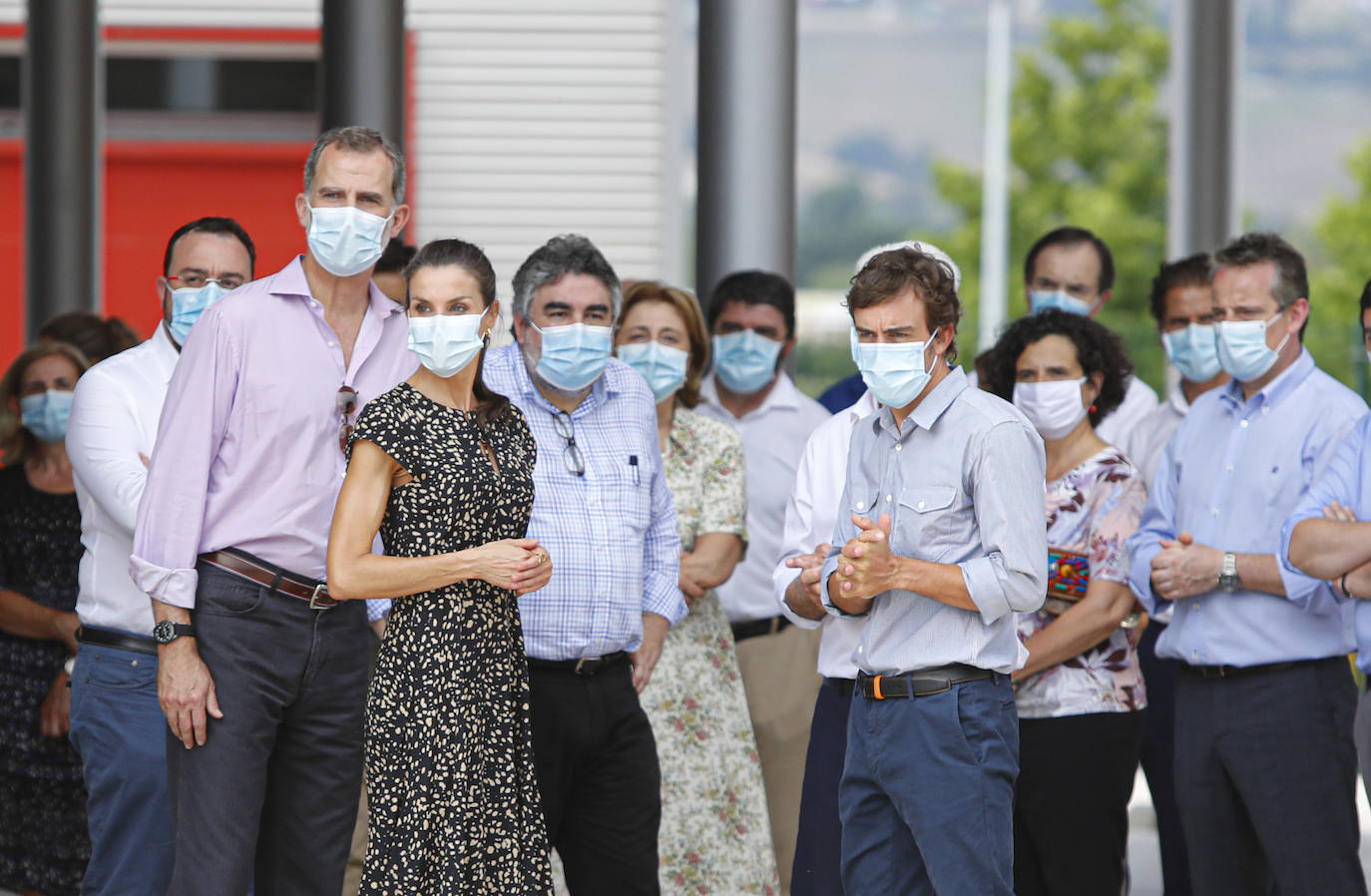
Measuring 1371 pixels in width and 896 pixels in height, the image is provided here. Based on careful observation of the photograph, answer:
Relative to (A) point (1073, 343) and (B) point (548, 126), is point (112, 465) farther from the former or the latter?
(B) point (548, 126)

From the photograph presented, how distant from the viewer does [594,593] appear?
416cm

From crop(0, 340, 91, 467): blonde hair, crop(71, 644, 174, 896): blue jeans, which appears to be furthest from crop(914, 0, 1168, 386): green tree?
crop(71, 644, 174, 896): blue jeans

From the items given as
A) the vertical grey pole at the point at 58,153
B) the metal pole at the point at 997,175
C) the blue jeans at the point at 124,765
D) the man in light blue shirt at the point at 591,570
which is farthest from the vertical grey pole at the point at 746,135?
the metal pole at the point at 997,175

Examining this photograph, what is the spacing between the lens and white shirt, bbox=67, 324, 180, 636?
14.0 feet

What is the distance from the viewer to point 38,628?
543cm

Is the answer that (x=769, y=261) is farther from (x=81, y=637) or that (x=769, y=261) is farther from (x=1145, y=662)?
(x=81, y=637)

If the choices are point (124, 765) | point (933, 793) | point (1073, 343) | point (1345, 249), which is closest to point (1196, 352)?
point (1073, 343)

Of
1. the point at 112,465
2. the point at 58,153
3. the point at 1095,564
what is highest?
the point at 58,153

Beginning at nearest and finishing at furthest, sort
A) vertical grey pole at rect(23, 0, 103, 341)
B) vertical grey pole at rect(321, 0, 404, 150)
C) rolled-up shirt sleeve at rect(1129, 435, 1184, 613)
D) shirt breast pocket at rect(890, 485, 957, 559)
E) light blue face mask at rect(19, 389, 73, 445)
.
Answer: shirt breast pocket at rect(890, 485, 957, 559) < rolled-up shirt sleeve at rect(1129, 435, 1184, 613) < light blue face mask at rect(19, 389, 73, 445) < vertical grey pole at rect(321, 0, 404, 150) < vertical grey pole at rect(23, 0, 103, 341)

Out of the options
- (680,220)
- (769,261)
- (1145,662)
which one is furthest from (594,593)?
(680,220)

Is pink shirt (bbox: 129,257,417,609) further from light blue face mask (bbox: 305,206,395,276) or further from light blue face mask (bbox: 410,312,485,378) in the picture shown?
light blue face mask (bbox: 410,312,485,378)

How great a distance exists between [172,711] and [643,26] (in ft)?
29.7

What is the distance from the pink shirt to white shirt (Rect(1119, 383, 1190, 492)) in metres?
2.94

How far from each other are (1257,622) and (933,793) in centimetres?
129
